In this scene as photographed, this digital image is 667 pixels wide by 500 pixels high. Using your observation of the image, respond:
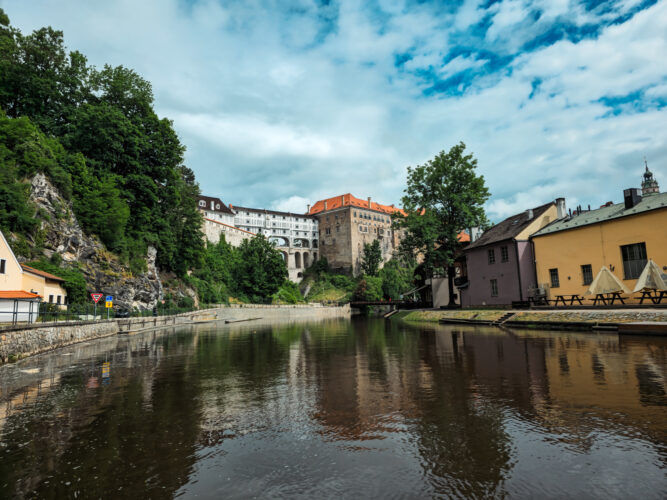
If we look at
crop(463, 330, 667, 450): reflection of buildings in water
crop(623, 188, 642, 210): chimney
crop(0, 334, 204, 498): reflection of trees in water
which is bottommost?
crop(463, 330, 667, 450): reflection of buildings in water

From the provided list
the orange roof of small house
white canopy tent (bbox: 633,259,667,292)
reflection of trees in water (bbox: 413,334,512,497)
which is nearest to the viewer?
reflection of trees in water (bbox: 413,334,512,497)

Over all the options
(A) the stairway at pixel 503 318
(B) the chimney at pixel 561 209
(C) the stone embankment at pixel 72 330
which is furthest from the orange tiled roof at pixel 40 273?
(B) the chimney at pixel 561 209

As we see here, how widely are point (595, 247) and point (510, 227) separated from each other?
9938 millimetres

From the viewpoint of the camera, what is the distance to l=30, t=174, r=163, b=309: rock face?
3008 centimetres

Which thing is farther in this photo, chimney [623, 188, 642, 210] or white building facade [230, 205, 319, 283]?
white building facade [230, 205, 319, 283]

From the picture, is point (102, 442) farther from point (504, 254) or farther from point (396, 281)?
point (396, 281)

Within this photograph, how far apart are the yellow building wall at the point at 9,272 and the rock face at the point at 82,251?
7.34 m

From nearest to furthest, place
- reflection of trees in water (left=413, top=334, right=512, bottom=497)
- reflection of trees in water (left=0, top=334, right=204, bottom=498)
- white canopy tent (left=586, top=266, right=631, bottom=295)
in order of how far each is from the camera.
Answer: reflection of trees in water (left=413, top=334, right=512, bottom=497), reflection of trees in water (left=0, top=334, right=204, bottom=498), white canopy tent (left=586, top=266, right=631, bottom=295)

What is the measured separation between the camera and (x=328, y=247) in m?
123

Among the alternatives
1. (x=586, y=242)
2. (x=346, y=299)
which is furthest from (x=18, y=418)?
(x=346, y=299)

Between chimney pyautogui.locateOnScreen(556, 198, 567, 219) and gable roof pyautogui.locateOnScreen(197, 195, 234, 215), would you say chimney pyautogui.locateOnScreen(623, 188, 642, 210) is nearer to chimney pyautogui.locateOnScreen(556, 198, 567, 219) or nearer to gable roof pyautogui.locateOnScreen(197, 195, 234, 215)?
chimney pyautogui.locateOnScreen(556, 198, 567, 219)

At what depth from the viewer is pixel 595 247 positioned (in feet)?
94.2

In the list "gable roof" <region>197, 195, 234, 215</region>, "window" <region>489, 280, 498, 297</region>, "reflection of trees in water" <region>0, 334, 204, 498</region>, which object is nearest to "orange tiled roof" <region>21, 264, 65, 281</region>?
"reflection of trees in water" <region>0, 334, 204, 498</region>

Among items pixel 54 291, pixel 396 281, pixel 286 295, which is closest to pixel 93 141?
pixel 54 291
